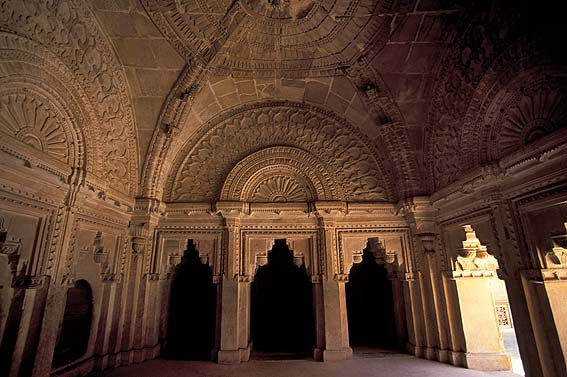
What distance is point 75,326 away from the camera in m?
4.32

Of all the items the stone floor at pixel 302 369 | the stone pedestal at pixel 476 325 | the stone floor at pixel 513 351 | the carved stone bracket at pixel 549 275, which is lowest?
the stone floor at pixel 513 351

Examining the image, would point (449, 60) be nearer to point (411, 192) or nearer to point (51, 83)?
point (411, 192)

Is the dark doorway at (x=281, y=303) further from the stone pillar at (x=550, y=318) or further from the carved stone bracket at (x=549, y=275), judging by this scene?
the carved stone bracket at (x=549, y=275)

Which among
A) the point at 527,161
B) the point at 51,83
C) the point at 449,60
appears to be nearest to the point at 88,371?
the point at 51,83

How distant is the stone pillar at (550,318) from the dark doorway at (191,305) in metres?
5.95

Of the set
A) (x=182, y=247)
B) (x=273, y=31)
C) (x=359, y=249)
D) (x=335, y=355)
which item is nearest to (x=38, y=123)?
(x=182, y=247)

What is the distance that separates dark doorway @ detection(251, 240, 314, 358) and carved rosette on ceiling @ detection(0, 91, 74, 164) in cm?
479

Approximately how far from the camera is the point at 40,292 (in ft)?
11.4

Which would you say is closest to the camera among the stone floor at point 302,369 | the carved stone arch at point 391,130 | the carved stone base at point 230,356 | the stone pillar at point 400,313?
the stone floor at point 302,369

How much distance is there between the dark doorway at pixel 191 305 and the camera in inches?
265

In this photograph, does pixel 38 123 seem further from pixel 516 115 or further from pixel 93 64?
pixel 516 115

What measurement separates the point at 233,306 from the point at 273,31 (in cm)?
476

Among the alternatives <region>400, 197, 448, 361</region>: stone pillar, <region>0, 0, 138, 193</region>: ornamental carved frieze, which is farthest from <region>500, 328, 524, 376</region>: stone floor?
<region>0, 0, 138, 193</region>: ornamental carved frieze

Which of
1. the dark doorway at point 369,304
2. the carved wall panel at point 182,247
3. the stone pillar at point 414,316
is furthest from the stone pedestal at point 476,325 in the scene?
the carved wall panel at point 182,247
